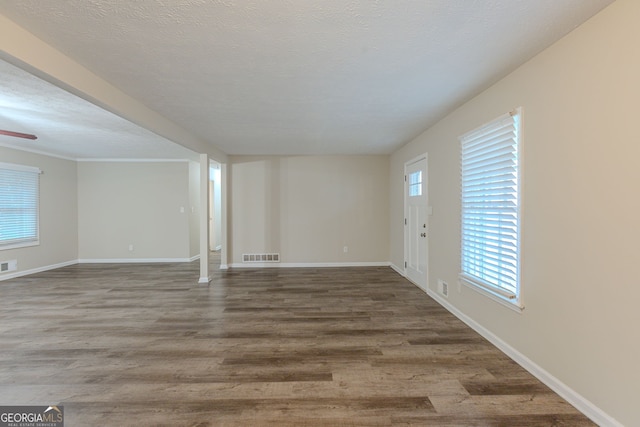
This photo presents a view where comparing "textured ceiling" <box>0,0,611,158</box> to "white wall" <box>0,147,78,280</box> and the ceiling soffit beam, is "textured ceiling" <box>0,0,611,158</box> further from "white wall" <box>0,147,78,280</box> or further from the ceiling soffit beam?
"white wall" <box>0,147,78,280</box>

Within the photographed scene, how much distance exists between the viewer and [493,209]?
265 centimetres

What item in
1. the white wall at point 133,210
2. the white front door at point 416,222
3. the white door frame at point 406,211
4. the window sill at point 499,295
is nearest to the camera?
the window sill at point 499,295

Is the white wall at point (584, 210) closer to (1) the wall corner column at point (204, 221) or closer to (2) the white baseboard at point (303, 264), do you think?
(2) the white baseboard at point (303, 264)

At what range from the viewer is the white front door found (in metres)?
4.41

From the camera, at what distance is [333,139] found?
4.72m

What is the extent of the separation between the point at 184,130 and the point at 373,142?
3.08 meters

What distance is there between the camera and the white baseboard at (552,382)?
1.68 metres

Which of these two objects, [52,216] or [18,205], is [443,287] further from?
[52,216]

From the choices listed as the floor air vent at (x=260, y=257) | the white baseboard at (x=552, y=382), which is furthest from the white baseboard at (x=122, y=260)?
the white baseboard at (x=552, y=382)

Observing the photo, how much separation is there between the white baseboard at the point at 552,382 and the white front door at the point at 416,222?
151 cm

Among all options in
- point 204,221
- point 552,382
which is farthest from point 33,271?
point 552,382

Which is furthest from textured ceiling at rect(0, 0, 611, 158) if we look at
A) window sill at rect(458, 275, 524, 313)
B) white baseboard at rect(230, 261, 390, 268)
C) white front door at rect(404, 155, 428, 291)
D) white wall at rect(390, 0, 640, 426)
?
white baseboard at rect(230, 261, 390, 268)

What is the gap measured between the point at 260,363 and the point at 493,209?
254 cm

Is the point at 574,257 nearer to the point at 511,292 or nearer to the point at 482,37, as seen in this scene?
the point at 511,292
